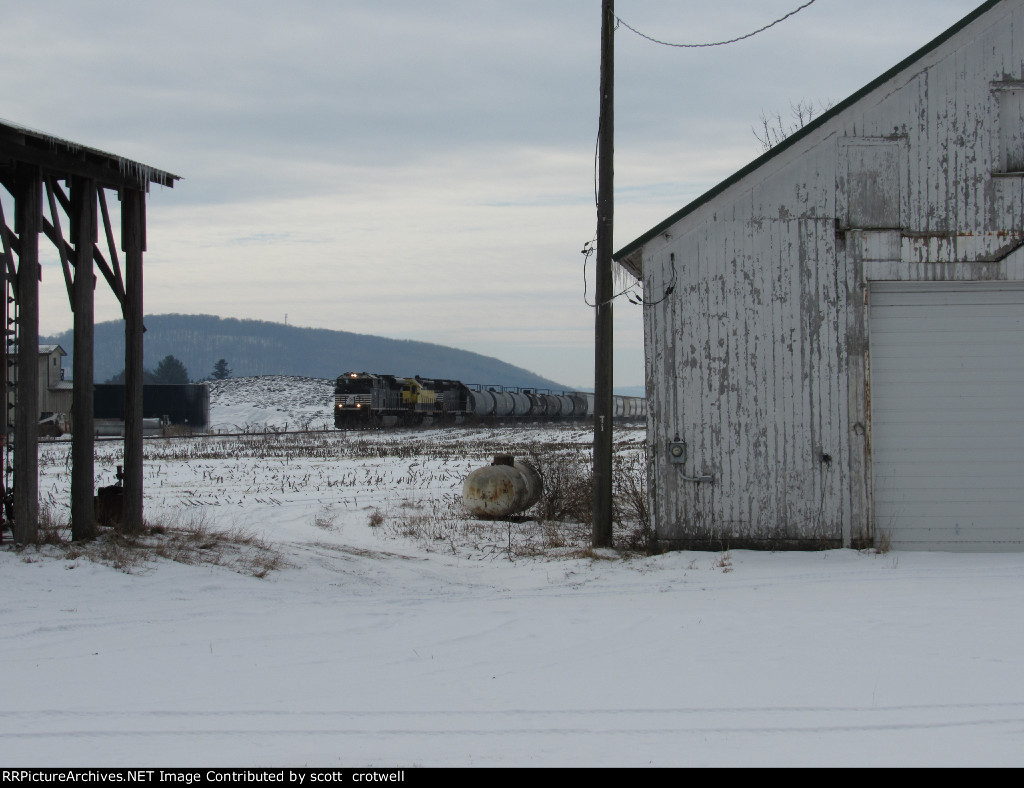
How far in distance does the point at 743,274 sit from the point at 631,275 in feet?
5.00

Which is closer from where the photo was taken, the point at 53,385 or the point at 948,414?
the point at 948,414

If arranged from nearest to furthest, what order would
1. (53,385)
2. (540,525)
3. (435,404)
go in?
1. (540,525)
2. (53,385)
3. (435,404)

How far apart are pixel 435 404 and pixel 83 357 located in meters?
53.3

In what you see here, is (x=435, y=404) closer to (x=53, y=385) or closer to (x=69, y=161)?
(x=53, y=385)

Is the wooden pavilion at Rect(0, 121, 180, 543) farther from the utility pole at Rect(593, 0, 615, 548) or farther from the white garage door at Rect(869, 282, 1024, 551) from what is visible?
the white garage door at Rect(869, 282, 1024, 551)

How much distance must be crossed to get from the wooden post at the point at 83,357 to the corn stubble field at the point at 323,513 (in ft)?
1.16

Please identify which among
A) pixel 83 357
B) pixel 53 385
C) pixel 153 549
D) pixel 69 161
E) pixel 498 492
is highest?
pixel 69 161

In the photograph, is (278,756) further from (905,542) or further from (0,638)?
(905,542)

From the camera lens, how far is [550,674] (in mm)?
6664

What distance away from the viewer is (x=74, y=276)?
11.1 meters

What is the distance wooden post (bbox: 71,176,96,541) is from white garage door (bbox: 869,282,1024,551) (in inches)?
351

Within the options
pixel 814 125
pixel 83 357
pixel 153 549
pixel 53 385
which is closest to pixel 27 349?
pixel 83 357

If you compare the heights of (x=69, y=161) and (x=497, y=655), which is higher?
(x=69, y=161)

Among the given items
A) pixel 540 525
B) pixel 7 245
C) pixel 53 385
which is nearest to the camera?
pixel 7 245
